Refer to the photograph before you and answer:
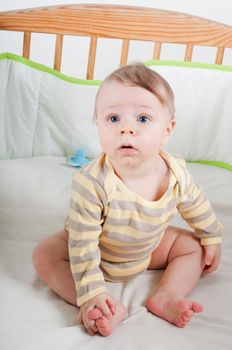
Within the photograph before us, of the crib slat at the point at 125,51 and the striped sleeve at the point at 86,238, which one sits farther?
the crib slat at the point at 125,51

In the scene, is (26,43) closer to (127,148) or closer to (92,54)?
(92,54)

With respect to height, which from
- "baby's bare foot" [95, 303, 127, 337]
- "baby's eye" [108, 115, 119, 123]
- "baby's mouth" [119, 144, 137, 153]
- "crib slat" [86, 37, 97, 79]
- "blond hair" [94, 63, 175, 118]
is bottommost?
"baby's bare foot" [95, 303, 127, 337]

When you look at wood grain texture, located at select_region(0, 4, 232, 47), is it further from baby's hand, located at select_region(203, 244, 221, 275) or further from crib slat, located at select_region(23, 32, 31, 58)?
baby's hand, located at select_region(203, 244, 221, 275)

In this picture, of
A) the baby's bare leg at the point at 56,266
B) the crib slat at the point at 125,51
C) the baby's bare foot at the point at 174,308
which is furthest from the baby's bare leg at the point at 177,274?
the crib slat at the point at 125,51

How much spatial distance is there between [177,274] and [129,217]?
0.43 ft

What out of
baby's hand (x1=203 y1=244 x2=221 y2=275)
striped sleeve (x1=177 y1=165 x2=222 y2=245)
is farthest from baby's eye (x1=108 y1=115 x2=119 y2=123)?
baby's hand (x1=203 y1=244 x2=221 y2=275)

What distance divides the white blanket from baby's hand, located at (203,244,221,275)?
2 cm

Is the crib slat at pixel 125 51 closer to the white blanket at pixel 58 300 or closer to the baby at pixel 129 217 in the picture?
the white blanket at pixel 58 300

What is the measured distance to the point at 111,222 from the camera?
0.80 m

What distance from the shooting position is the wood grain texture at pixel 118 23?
1.39 meters

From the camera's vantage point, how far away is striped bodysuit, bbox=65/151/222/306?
77 cm

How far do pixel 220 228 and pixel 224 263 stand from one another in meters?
0.07

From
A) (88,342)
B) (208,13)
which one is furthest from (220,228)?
(208,13)

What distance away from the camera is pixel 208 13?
5.81 feet
